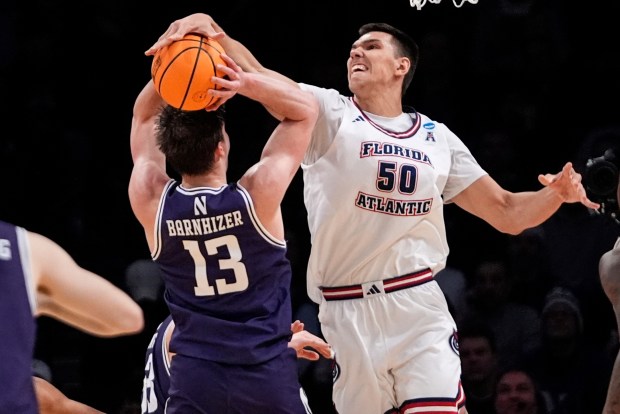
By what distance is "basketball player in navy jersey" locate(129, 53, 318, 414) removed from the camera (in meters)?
4.53

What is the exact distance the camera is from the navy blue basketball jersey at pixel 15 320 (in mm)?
3066

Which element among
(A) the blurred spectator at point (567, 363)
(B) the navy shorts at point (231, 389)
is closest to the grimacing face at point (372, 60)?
(B) the navy shorts at point (231, 389)

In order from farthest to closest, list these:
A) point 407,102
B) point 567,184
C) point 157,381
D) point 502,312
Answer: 1. point 407,102
2. point 502,312
3. point 567,184
4. point 157,381

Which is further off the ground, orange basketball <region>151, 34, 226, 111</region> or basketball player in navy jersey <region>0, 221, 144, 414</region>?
orange basketball <region>151, 34, 226, 111</region>

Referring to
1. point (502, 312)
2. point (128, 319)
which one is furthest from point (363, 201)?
point (502, 312)

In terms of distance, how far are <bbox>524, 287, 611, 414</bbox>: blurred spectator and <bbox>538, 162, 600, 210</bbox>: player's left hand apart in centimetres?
243

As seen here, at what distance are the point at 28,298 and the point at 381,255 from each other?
2.87m

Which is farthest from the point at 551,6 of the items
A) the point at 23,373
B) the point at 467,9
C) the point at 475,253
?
the point at 23,373

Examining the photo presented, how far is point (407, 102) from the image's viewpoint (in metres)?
9.38

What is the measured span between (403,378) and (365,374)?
0.64 ft

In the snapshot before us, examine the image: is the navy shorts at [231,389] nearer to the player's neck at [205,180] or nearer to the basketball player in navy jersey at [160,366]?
the basketball player in navy jersey at [160,366]

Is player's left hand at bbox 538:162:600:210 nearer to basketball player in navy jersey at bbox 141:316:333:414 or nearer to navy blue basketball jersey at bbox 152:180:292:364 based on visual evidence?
basketball player in navy jersey at bbox 141:316:333:414

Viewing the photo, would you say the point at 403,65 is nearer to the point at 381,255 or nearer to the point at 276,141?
the point at 381,255

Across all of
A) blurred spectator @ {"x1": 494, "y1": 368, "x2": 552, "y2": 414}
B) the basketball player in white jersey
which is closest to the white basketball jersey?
the basketball player in white jersey
